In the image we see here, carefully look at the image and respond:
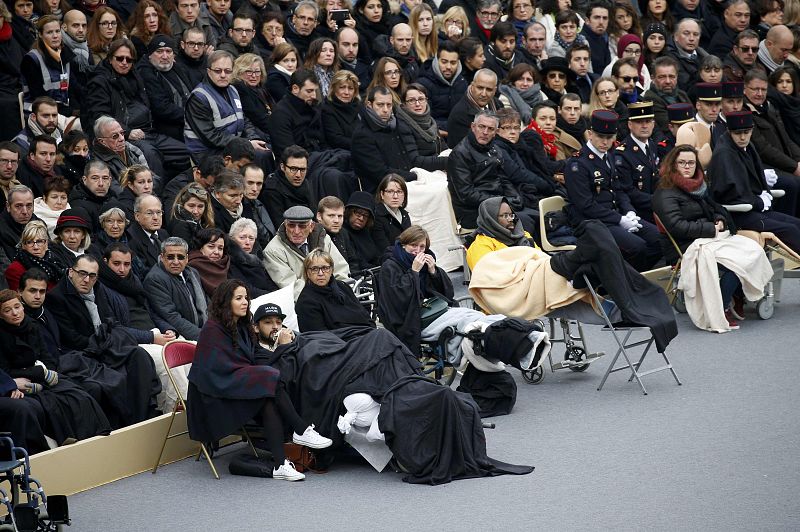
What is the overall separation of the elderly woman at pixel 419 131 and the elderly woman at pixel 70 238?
357cm

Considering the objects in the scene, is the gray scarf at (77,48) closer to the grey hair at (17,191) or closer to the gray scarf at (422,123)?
the grey hair at (17,191)

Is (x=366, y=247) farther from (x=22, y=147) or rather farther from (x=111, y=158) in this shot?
(x=22, y=147)

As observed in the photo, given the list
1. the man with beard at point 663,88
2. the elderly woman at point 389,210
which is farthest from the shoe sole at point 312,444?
the man with beard at point 663,88

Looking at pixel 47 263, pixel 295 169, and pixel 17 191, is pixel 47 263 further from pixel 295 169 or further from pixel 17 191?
pixel 295 169

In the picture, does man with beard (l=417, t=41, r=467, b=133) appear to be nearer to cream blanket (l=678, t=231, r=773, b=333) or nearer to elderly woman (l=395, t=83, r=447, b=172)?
elderly woman (l=395, t=83, r=447, b=172)

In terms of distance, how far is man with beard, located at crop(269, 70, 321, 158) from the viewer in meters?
11.7

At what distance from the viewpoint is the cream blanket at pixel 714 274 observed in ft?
34.7

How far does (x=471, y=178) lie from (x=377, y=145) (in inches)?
32.6

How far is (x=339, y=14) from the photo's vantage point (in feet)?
44.5

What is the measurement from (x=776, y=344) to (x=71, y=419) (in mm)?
5055

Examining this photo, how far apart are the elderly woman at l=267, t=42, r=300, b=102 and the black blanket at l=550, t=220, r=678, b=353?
3.91 meters

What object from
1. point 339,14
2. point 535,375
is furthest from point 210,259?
point 339,14

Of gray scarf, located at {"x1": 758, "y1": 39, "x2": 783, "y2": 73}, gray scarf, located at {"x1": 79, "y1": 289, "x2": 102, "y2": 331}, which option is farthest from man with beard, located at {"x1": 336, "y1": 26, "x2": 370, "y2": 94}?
gray scarf, located at {"x1": 79, "y1": 289, "x2": 102, "y2": 331}

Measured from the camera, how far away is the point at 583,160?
1128 cm
